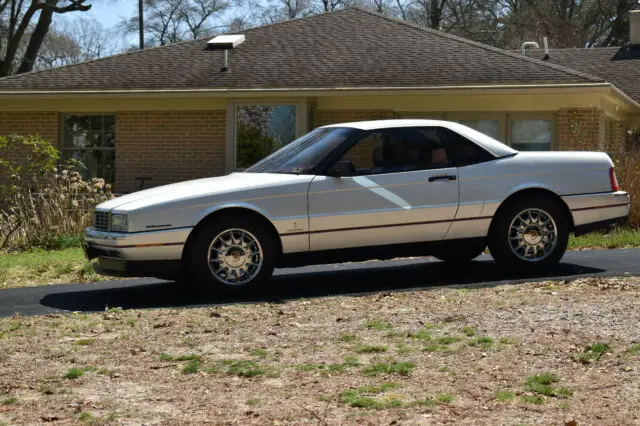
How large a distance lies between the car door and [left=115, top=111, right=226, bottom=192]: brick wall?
11025 millimetres

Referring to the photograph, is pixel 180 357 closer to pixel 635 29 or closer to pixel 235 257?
pixel 235 257

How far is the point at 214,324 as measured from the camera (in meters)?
7.93

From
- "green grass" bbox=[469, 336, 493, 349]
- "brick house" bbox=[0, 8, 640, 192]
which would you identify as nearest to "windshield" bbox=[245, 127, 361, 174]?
"green grass" bbox=[469, 336, 493, 349]

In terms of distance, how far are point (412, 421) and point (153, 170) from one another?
16.5 meters

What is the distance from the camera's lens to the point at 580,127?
1911 cm

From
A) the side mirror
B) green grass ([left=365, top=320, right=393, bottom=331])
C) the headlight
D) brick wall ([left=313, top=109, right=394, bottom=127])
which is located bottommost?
green grass ([left=365, top=320, right=393, bottom=331])

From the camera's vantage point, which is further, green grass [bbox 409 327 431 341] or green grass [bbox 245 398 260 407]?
green grass [bbox 409 327 431 341]

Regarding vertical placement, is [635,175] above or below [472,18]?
below

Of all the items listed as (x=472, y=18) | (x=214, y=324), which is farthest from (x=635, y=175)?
(x=472, y=18)

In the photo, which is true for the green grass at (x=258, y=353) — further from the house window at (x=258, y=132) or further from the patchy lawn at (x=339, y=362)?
the house window at (x=258, y=132)

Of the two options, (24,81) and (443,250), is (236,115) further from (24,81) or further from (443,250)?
(443,250)

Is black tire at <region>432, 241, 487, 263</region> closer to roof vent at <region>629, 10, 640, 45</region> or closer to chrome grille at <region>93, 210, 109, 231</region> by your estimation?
chrome grille at <region>93, 210, 109, 231</region>

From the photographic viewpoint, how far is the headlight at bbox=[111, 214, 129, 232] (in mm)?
9172

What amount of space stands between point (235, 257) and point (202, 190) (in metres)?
0.67
